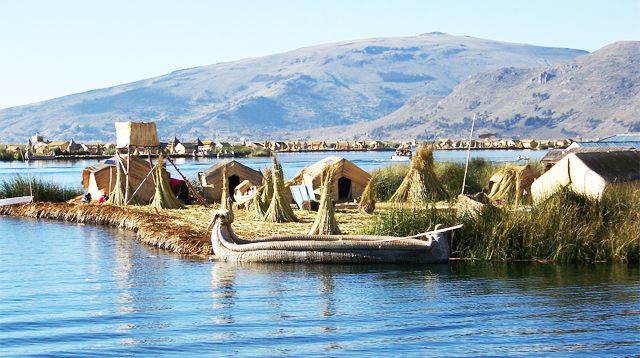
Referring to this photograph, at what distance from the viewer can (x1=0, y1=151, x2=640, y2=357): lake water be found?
30.0ft

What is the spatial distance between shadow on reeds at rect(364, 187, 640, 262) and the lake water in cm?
31

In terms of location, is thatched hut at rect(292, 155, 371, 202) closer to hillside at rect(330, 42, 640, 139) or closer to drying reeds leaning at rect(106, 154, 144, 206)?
drying reeds leaning at rect(106, 154, 144, 206)

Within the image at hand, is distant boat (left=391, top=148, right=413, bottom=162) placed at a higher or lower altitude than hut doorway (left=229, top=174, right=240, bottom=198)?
higher

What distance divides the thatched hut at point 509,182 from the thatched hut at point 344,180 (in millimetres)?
3297

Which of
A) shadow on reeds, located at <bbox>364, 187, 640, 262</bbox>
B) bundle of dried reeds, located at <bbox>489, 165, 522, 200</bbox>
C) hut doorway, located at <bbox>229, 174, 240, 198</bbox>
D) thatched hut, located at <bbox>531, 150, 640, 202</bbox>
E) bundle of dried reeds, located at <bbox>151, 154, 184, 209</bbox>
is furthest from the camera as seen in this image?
hut doorway, located at <bbox>229, 174, 240, 198</bbox>

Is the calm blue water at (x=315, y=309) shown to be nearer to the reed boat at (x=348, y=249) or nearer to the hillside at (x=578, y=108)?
the reed boat at (x=348, y=249)

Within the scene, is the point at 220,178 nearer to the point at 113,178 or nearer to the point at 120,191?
the point at 120,191

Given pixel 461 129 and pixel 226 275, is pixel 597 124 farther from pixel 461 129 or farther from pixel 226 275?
pixel 226 275

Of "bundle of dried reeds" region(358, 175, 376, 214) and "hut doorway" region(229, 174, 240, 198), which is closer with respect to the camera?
"bundle of dried reeds" region(358, 175, 376, 214)

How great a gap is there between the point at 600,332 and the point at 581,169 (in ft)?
28.1

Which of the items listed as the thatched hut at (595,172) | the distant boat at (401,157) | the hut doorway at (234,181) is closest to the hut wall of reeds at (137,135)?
the hut doorway at (234,181)

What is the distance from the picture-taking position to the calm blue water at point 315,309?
916 centimetres

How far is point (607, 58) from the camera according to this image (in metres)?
197

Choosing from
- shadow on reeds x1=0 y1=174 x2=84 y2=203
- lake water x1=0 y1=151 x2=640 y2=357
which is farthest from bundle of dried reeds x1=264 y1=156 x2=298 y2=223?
shadow on reeds x1=0 y1=174 x2=84 y2=203
